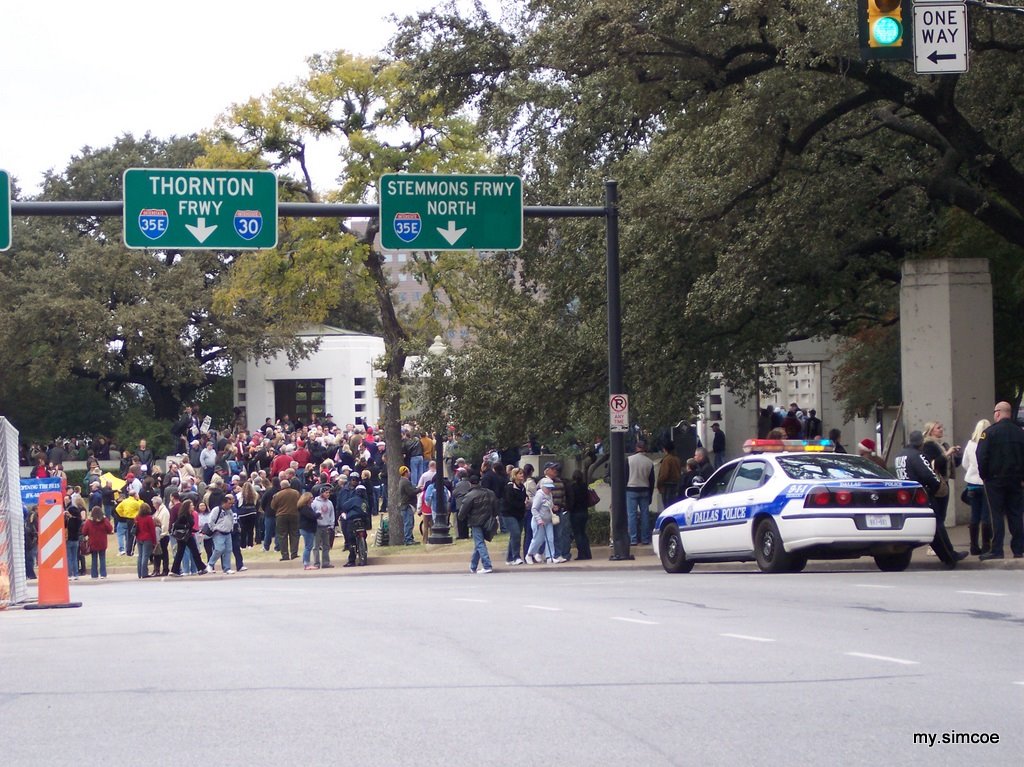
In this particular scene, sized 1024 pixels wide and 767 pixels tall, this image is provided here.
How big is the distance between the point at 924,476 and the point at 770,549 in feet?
7.20

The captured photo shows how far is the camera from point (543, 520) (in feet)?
79.7

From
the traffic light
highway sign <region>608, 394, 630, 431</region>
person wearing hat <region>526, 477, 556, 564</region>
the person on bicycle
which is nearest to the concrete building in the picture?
the person on bicycle

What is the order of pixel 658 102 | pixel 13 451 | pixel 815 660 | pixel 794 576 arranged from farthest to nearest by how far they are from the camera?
1. pixel 658 102
2. pixel 13 451
3. pixel 794 576
4. pixel 815 660

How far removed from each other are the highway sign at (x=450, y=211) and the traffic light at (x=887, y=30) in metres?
8.82

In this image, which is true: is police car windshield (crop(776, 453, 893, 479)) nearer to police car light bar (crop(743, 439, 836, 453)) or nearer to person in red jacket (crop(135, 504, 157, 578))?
police car light bar (crop(743, 439, 836, 453))

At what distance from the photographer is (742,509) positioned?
1741 cm

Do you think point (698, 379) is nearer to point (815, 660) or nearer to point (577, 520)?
point (577, 520)

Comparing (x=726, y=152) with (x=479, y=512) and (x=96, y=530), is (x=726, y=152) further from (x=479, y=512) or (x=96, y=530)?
(x=96, y=530)

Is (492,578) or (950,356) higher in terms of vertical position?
(950,356)

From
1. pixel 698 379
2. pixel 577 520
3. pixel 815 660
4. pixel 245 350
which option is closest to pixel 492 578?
pixel 577 520

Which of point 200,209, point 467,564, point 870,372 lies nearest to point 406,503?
point 467,564

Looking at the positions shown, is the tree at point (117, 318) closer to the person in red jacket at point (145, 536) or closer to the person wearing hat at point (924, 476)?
the person in red jacket at point (145, 536)

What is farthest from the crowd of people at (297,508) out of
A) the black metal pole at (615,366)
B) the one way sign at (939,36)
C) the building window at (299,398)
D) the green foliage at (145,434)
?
the building window at (299,398)

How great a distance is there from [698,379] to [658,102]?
5622mm
